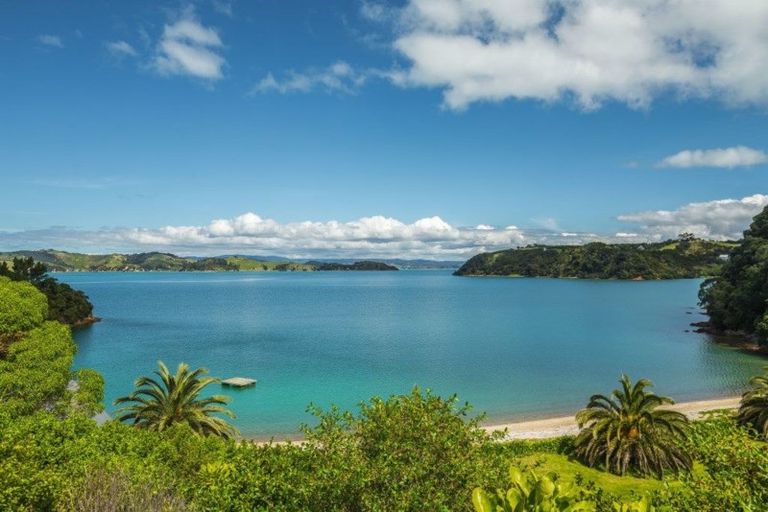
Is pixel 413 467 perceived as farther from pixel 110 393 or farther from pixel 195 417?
pixel 110 393

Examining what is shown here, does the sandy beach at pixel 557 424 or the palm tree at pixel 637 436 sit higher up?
the palm tree at pixel 637 436

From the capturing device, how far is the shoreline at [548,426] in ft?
130

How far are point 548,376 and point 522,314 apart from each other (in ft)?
234

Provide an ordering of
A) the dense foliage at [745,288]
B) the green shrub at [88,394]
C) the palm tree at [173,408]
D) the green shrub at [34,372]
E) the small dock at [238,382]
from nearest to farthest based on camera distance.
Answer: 1. the green shrub at [34,372]
2. the green shrub at [88,394]
3. the palm tree at [173,408]
4. the small dock at [238,382]
5. the dense foliage at [745,288]

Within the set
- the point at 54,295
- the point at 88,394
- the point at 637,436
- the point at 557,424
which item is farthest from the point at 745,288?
the point at 54,295

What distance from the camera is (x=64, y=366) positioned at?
26.5 meters

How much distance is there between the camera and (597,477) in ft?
95.1

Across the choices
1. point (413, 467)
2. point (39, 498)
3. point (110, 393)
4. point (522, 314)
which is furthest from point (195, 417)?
point (522, 314)

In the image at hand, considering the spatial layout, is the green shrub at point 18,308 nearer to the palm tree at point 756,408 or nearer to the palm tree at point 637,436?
the palm tree at point 637,436

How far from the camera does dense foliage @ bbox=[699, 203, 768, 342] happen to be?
80.5 metres

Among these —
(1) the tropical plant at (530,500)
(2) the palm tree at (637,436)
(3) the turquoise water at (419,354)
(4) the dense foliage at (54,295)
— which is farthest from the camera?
(4) the dense foliage at (54,295)

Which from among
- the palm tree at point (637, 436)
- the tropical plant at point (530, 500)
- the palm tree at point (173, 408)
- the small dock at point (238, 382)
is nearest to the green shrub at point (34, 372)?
the palm tree at point (173, 408)

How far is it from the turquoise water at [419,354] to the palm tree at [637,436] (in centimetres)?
1747

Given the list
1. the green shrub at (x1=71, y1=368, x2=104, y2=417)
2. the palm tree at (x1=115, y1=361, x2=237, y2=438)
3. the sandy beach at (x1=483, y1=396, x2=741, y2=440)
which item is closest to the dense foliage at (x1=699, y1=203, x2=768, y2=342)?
the sandy beach at (x1=483, y1=396, x2=741, y2=440)
